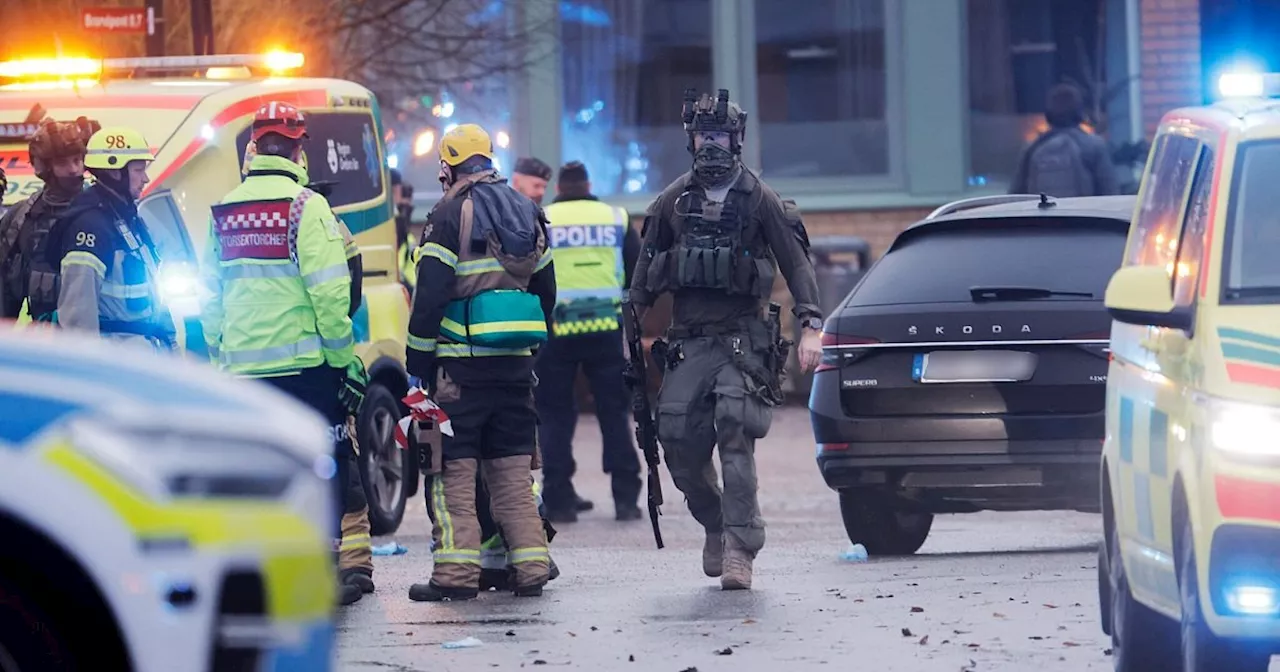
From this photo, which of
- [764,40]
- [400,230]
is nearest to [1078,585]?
[400,230]

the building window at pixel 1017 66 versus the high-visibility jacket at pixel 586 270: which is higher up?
the building window at pixel 1017 66

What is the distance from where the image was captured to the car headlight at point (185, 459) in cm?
439

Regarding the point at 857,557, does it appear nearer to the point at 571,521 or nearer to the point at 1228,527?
the point at 571,521

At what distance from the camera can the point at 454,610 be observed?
9203 millimetres

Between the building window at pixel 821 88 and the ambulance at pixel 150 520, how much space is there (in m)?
17.6

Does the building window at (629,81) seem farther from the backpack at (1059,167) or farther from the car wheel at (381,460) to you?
the car wheel at (381,460)

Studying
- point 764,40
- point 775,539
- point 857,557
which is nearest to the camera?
point 857,557

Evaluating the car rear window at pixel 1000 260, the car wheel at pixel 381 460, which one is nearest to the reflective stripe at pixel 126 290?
the car wheel at pixel 381 460

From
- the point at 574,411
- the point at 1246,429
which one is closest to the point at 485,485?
the point at 574,411

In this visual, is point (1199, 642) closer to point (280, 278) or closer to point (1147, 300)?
point (1147, 300)

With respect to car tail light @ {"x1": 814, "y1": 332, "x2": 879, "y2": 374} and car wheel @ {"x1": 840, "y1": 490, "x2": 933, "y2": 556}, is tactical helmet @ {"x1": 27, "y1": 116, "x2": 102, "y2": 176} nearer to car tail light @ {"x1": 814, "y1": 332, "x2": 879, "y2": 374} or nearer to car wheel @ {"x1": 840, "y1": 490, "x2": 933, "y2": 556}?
car tail light @ {"x1": 814, "y1": 332, "x2": 879, "y2": 374}

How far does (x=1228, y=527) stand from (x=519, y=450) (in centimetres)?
414

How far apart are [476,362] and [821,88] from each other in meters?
13.1

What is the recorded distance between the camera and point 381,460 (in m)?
12.6
